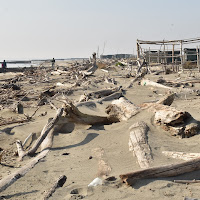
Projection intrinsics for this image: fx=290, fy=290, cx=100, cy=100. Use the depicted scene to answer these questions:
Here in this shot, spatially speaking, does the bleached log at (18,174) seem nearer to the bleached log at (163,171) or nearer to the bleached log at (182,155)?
the bleached log at (163,171)

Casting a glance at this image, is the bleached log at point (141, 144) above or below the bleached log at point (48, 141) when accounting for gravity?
above

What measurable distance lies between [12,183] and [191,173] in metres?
2.12

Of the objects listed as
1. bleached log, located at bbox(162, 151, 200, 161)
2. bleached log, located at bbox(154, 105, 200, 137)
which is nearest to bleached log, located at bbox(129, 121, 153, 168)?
bleached log, located at bbox(162, 151, 200, 161)

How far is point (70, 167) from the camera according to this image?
4.02m

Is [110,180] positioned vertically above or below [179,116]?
below

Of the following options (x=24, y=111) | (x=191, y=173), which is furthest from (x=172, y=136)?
(x=24, y=111)

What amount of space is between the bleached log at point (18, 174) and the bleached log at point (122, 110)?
6.69 feet

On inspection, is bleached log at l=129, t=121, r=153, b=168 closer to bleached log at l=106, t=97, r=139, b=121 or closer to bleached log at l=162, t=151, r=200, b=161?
bleached log at l=162, t=151, r=200, b=161

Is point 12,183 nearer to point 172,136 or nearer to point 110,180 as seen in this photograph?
point 110,180

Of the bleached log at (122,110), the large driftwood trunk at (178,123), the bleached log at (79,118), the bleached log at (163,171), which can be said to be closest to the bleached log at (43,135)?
the bleached log at (79,118)

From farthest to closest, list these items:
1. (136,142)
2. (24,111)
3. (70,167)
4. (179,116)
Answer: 1. (24,111)
2. (179,116)
3. (136,142)
4. (70,167)

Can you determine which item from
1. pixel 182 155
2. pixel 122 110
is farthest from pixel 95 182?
pixel 122 110

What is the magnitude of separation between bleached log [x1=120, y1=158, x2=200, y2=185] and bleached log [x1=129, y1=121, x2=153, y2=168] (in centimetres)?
41

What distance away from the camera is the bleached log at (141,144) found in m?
3.78
